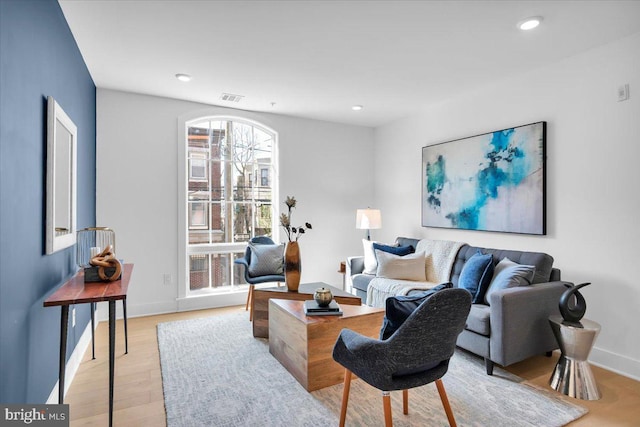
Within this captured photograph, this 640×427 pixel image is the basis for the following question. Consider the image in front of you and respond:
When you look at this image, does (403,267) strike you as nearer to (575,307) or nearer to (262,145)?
(575,307)

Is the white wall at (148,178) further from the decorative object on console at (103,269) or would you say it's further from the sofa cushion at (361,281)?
the decorative object on console at (103,269)

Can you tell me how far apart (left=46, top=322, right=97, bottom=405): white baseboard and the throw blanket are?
269 centimetres

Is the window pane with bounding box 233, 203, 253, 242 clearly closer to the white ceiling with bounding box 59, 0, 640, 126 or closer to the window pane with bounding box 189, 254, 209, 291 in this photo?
the window pane with bounding box 189, 254, 209, 291

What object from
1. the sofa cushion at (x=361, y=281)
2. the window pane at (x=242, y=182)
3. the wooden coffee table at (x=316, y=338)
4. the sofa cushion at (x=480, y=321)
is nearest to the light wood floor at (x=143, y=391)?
the sofa cushion at (x=480, y=321)

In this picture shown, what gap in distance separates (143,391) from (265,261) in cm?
186

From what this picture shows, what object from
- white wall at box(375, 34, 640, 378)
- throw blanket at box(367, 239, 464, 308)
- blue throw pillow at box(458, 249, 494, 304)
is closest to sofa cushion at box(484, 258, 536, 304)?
blue throw pillow at box(458, 249, 494, 304)

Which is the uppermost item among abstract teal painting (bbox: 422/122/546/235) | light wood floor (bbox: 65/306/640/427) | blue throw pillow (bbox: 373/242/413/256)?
abstract teal painting (bbox: 422/122/546/235)

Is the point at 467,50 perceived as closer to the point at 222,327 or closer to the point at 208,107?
the point at 208,107

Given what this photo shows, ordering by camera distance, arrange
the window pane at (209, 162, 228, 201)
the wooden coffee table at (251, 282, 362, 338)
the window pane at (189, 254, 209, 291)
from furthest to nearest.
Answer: the window pane at (209, 162, 228, 201), the window pane at (189, 254, 209, 291), the wooden coffee table at (251, 282, 362, 338)

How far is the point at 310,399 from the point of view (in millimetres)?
2264

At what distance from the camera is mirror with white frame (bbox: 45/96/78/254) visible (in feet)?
6.88

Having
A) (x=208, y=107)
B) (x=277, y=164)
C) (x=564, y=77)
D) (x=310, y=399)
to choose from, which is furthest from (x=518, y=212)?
(x=208, y=107)

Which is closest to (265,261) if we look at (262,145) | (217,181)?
(217,181)

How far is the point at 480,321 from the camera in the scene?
8.72ft
